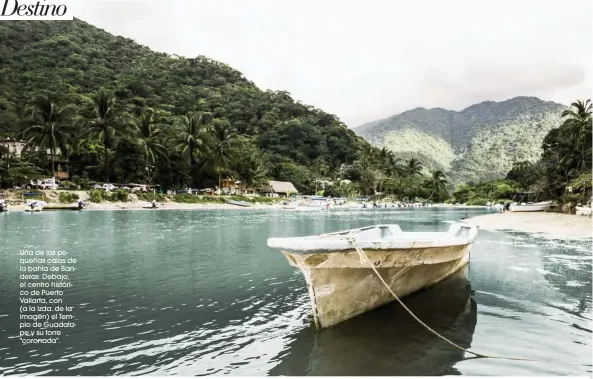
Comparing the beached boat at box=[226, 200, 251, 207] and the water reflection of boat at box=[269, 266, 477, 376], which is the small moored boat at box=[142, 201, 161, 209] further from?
the water reflection of boat at box=[269, 266, 477, 376]

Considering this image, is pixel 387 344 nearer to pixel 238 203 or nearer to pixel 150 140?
pixel 150 140

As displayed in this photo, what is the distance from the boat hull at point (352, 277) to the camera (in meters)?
5.73

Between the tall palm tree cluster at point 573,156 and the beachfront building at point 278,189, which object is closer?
the tall palm tree cluster at point 573,156

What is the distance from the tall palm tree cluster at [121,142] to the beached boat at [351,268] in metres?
46.0

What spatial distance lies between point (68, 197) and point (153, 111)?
106ft

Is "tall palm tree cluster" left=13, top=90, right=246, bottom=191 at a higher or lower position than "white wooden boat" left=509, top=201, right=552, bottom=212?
higher

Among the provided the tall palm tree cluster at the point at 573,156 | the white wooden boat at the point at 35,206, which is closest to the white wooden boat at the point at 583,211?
the tall palm tree cluster at the point at 573,156

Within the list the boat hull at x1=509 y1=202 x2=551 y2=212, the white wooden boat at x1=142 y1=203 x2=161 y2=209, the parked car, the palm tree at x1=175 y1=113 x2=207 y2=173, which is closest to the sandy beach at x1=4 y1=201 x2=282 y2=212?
Answer: the white wooden boat at x1=142 y1=203 x2=161 y2=209

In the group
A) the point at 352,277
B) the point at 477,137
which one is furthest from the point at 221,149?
the point at 477,137

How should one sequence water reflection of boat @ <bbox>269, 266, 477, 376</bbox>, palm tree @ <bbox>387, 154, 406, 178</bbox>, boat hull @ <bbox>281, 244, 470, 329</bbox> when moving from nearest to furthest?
water reflection of boat @ <bbox>269, 266, 477, 376</bbox>, boat hull @ <bbox>281, 244, 470, 329</bbox>, palm tree @ <bbox>387, 154, 406, 178</bbox>

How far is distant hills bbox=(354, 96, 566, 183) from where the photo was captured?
132 metres

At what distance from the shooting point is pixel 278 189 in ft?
256

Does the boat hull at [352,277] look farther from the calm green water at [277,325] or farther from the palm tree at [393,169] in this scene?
the palm tree at [393,169]

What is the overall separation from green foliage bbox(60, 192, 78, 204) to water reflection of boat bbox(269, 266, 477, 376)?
44232mm
